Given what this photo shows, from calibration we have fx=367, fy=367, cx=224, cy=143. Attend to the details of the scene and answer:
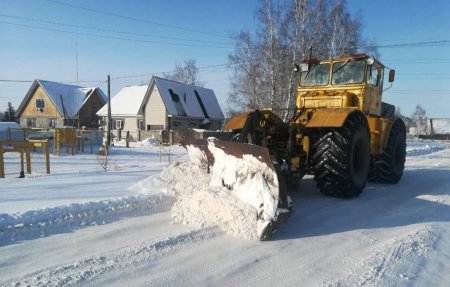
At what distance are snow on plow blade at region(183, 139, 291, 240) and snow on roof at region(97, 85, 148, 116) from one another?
101 feet

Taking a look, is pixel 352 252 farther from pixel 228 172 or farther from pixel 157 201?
pixel 157 201

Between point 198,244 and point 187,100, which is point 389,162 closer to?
point 198,244

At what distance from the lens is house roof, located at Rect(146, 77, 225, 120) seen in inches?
1315

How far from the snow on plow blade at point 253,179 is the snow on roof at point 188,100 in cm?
2835

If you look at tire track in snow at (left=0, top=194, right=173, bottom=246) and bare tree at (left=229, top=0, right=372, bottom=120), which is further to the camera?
bare tree at (left=229, top=0, right=372, bottom=120)

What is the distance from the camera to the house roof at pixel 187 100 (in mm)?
33406

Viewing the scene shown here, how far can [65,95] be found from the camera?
41.6 metres

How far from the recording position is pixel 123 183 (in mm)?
7172

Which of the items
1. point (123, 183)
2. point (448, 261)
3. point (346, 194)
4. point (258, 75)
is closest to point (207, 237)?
point (448, 261)

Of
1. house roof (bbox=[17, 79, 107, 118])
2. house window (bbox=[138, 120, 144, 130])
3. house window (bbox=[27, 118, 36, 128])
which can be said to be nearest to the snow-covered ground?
house window (bbox=[138, 120, 144, 130])

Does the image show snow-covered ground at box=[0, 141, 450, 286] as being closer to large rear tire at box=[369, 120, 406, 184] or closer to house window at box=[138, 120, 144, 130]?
large rear tire at box=[369, 120, 406, 184]

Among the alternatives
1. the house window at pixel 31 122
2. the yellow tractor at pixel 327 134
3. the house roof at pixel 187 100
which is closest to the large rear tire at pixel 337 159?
the yellow tractor at pixel 327 134

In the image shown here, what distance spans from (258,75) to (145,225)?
19741 mm

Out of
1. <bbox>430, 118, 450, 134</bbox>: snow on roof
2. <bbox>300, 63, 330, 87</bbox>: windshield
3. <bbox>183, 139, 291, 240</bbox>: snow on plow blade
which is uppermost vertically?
<bbox>300, 63, 330, 87</bbox>: windshield
